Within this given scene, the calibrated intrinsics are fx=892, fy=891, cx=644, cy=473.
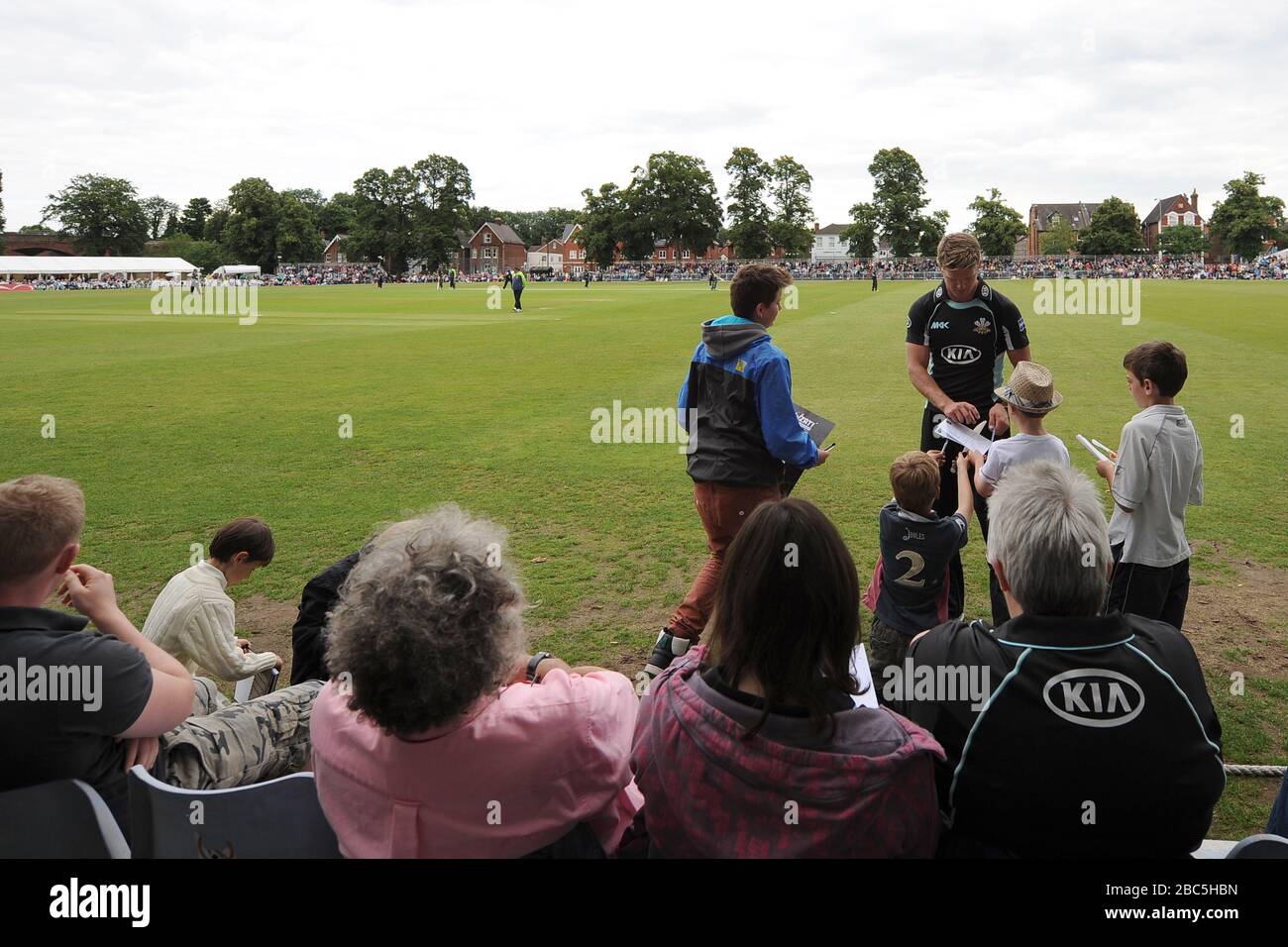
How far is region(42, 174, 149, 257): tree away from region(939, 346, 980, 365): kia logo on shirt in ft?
460

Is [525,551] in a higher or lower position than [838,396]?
lower

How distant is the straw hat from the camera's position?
4.78 metres

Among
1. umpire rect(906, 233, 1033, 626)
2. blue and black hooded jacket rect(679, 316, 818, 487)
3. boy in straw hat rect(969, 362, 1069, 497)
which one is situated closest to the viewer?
boy in straw hat rect(969, 362, 1069, 497)

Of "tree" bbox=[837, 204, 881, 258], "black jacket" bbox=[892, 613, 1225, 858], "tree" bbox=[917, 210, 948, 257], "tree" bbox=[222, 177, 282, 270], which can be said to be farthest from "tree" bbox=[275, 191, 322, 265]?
"black jacket" bbox=[892, 613, 1225, 858]

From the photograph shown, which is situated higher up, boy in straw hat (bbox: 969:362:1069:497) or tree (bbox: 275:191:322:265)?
tree (bbox: 275:191:322:265)

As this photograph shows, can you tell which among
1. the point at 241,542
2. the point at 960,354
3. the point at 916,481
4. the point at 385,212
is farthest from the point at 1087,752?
the point at 385,212

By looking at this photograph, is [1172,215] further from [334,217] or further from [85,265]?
[85,265]

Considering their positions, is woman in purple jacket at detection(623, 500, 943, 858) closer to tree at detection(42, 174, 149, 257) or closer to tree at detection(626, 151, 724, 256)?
tree at detection(626, 151, 724, 256)

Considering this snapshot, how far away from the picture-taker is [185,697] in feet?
8.60

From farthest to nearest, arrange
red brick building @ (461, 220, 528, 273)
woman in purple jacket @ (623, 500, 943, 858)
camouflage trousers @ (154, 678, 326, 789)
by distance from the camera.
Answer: red brick building @ (461, 220, 528, 273), camouflage trousers @ (154, 678, 326, 789), woman in purple jacket @ (623, 500, 943, 858)

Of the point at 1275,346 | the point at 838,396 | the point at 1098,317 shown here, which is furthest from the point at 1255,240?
the point at 838,396

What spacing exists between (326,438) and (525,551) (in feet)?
19.0
